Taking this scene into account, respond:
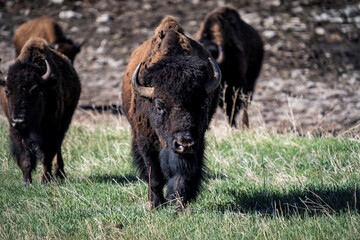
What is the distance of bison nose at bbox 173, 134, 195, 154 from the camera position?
4.14 meters

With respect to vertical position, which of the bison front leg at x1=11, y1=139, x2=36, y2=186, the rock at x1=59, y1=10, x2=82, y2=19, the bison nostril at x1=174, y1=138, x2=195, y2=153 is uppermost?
the bison nostril at x1=174, y1=138, x2=195, y2=153

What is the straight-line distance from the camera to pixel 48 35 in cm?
1236

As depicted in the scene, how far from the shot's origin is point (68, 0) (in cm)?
1859

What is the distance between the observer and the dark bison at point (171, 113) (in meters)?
4.31

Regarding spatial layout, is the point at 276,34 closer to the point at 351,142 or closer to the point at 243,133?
the point at 243,133

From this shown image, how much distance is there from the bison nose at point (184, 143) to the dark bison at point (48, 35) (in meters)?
8.39

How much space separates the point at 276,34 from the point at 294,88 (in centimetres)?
380

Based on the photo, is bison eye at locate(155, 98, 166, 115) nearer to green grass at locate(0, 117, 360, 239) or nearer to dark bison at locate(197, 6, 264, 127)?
green grass at locate(0, 117, 360, 239)

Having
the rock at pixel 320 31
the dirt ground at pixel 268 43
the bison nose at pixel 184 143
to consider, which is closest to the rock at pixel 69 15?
the dirt ground at pixel 268 43

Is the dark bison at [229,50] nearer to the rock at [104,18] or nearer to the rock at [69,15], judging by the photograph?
the rock at [104,18]

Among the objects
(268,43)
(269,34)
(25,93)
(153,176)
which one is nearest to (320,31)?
(269,34)

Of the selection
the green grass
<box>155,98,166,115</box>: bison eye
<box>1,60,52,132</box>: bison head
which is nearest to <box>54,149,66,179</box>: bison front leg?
the green grass

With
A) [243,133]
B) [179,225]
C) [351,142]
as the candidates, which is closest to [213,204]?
[179,225]

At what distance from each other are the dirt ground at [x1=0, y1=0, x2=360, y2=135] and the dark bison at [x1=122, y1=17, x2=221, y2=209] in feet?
18.0
